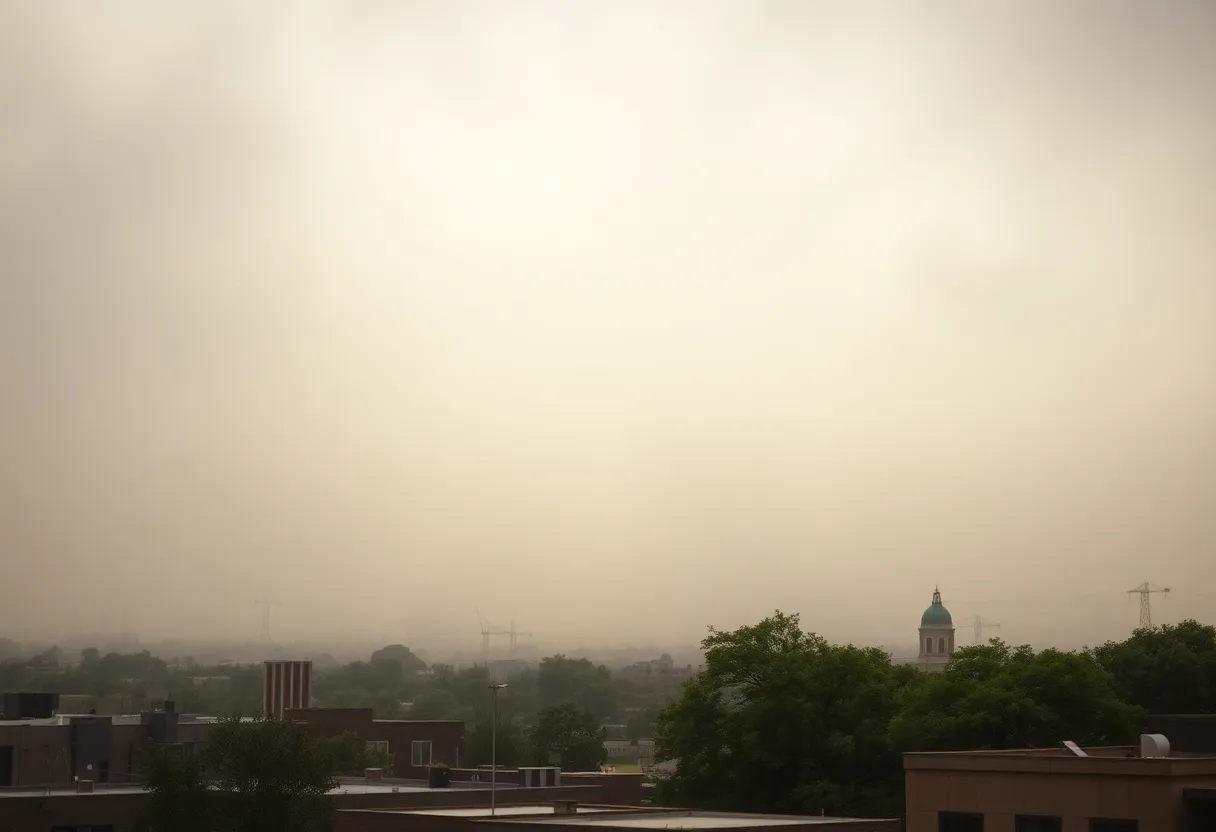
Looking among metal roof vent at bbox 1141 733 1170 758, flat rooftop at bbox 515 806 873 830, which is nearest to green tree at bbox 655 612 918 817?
flat rooftop at bbox 515 806 873 830

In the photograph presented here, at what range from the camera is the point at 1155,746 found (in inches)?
2098

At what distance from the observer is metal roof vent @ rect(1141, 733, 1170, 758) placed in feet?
175

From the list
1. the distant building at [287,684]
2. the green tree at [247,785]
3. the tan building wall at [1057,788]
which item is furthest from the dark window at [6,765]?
the distant building at [287,684]

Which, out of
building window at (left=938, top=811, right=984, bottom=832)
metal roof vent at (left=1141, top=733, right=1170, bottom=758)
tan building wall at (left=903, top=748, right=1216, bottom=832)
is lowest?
building window at (left=938, top=811, right=984, bottom=832)

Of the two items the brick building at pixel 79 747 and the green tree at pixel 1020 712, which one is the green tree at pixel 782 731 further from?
the brick building at pixel 79 747

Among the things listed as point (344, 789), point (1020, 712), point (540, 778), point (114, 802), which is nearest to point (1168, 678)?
point (1020, 712)

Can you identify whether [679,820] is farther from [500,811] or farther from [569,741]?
[569,741]

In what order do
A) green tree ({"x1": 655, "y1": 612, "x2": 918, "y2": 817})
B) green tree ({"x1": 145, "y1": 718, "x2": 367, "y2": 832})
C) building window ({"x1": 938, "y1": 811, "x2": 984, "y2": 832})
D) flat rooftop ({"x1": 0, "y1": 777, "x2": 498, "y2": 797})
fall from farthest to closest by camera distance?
green tree ({"x1": 655, "y1": 612, "x2": 918, "y2": 817}) → flat rooftop ({"x1": 0, "y1": 777, "x2": 498, "y2": 797}) → green tree ({"x1": 145, "y1": 718, "x2": 367, "y2": 832}) → building window ({"x1": 938, "y1": 811, "x2": 984, "y2": 832})

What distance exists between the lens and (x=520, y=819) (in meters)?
59.9

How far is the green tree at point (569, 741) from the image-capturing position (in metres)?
164

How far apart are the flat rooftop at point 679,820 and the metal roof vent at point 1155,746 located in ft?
33.2

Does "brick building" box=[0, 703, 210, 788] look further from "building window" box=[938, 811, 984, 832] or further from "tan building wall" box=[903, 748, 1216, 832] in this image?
"building window" box=[938, 811, 984, 832]

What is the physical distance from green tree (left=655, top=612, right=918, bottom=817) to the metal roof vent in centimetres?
3353

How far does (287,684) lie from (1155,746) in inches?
5196
